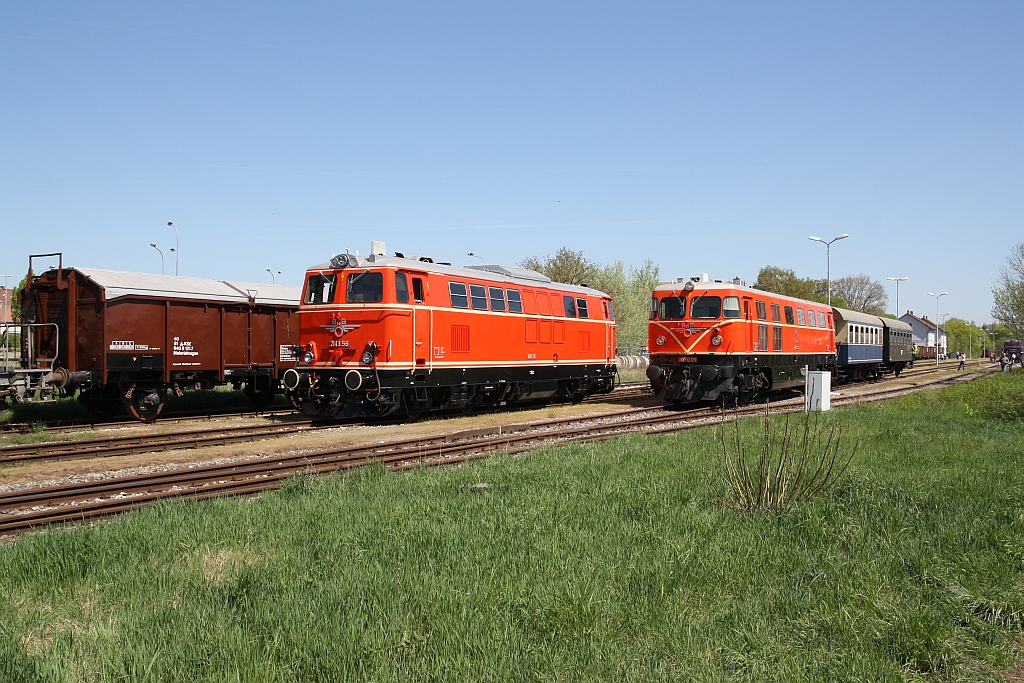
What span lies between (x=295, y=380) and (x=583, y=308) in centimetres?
1022

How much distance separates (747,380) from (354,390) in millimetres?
11999

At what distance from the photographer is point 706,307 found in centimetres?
2286

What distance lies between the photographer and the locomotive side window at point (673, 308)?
23375 millimetres

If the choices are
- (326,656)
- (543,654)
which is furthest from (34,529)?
(543,654)

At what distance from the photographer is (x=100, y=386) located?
63.9 feet

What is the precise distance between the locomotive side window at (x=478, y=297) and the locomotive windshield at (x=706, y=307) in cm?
631

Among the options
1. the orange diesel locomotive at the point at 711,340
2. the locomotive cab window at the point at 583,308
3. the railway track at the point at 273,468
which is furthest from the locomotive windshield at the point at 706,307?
the railway track at the point at 273,468

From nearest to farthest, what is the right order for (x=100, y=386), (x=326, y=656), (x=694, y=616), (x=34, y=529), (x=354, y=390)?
1. (x=326, y=656)
2. (x=694, y=616)
3. (x=34, y=529)
4. (x=354, y=390)
5. (x=100, y=386)

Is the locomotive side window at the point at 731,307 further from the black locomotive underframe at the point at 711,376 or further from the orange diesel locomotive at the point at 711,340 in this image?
the black locomotive underframe at the point at 711,376

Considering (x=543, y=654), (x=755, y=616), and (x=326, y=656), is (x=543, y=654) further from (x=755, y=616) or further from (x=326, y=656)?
(x=755, y=616)

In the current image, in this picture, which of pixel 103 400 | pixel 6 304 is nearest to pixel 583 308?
pixel 103 400

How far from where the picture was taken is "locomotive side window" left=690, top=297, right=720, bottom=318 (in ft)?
74.3

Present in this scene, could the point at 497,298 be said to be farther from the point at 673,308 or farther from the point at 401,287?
the point at 673,308

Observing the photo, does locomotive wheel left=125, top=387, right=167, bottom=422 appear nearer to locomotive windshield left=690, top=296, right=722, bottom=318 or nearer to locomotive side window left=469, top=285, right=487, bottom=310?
locomotive side window left=469, top=285, right=487, bottom=310
